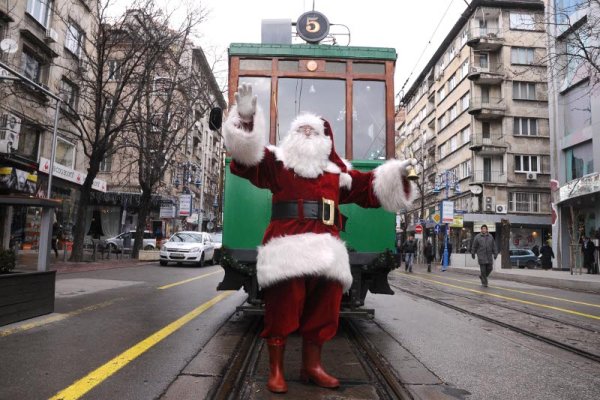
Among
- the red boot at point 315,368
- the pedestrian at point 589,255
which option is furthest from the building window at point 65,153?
the pedestrian at point 589,255

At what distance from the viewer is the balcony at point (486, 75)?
128 ft

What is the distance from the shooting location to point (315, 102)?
248 inches

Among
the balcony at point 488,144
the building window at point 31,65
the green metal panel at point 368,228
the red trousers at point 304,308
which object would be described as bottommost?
the red trousers at point 304,308

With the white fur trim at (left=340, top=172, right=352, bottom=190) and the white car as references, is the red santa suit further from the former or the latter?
the white car

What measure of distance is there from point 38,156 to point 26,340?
17.9 meters

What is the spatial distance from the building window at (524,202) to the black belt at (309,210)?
3907 cm

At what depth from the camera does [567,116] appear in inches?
1039

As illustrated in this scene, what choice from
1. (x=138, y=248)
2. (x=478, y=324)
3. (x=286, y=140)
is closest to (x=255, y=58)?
(x=286, y=140)

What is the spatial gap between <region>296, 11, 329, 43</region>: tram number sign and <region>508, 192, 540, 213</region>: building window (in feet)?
119

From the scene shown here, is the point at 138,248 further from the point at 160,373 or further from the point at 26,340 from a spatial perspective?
the point at 160,373

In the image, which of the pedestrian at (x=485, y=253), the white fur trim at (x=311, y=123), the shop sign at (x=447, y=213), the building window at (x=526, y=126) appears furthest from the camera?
the building window at (x=526, y=126)

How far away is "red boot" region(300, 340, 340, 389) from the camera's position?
142 inches

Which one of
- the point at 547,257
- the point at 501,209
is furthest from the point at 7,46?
the point at 501,209

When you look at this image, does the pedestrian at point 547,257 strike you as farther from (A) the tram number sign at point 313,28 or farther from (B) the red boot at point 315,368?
(B) the red boot at point 315,368
